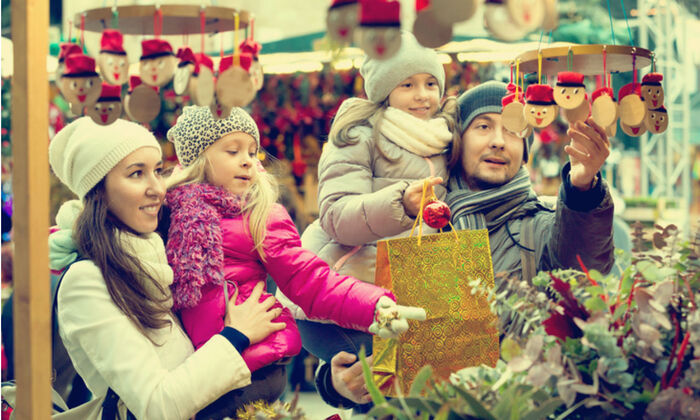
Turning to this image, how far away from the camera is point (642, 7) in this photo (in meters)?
6.43

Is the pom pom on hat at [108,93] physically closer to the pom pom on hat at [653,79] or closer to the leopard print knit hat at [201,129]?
the leopard print knit hat at [201,129]

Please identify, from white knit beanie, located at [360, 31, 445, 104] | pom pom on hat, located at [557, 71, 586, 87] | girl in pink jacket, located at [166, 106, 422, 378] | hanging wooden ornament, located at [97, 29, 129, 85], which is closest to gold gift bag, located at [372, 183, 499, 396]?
girl in pink jacket, located at [166, 106, 422, 378]

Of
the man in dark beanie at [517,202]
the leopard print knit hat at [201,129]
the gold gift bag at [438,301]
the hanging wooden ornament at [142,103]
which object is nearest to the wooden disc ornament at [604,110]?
the man in dark beanie at [517,202]

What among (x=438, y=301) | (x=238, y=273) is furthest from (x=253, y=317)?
(x=438, y=301)

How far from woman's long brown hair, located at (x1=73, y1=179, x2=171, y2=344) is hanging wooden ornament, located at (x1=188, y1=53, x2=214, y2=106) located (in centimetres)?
50

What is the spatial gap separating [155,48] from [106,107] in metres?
0.17

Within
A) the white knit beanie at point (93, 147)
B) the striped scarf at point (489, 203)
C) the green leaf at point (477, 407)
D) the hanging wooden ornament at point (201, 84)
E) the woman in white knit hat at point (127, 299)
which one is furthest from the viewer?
the striped scarf at point (489, 203)

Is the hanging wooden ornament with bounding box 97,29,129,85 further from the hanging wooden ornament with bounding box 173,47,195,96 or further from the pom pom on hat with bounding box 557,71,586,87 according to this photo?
the pom pom on hat with bounding box 557,71,586,87

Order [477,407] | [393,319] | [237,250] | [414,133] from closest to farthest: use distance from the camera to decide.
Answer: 1. [477,407]
2. [393,319]
3. [237,250]
4. [414,133]

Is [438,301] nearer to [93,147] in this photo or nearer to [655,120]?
[655,120]

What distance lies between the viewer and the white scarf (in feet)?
7.16

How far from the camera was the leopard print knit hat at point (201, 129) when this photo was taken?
6.80 feet

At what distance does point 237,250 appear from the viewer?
200 cm

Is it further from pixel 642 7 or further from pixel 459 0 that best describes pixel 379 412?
pixel 642 7
